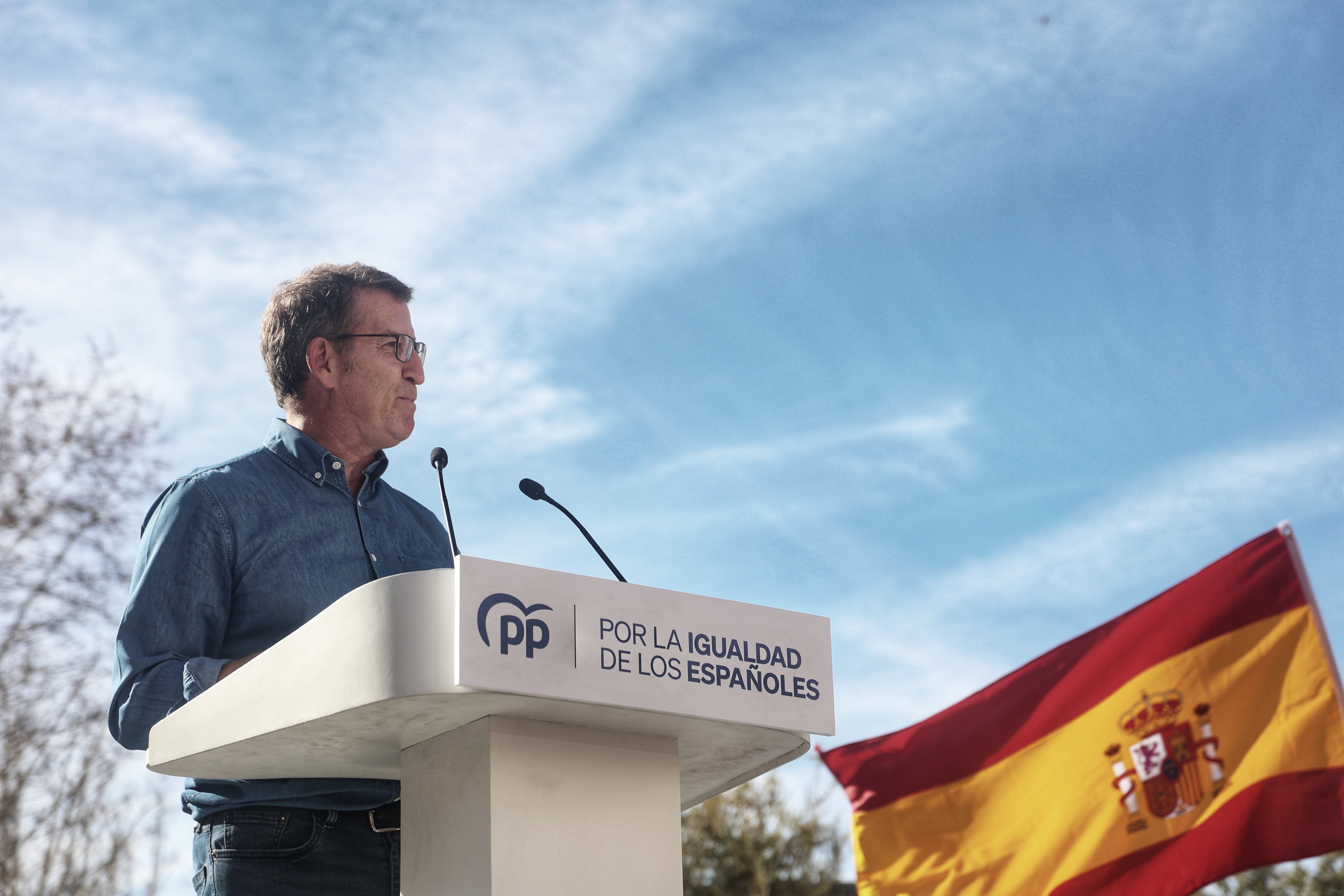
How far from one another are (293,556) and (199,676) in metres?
0.40

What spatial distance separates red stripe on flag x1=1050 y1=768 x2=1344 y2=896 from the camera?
222 inches

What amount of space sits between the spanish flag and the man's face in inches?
186

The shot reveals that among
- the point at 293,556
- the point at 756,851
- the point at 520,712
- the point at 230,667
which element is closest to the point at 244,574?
the point at 293,556

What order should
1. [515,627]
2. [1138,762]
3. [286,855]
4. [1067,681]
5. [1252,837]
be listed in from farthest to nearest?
[1067,681] → [1138,762] → [1252,837] → [286,855] → [515,627]

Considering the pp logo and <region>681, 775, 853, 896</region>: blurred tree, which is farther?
<region>681, 775, 853, 896</region>: blurred tree

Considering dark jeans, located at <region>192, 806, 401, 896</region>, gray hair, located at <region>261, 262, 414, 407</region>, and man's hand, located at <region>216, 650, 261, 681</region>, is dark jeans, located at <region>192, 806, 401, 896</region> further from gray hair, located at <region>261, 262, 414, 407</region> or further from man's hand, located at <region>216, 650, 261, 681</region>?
gray hair, located at <region>261, 262, 414, 407</region>

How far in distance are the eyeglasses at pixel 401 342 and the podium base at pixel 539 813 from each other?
97 centimetres

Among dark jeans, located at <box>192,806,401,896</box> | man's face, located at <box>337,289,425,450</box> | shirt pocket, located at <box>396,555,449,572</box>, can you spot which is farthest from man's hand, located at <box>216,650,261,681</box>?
man's face, located at <box>337,289,425,450</box>

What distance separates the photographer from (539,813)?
5.76 feet

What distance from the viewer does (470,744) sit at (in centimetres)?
177

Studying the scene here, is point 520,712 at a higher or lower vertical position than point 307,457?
lower

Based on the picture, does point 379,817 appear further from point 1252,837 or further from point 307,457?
point 1252,837

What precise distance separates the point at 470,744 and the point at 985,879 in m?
5.77

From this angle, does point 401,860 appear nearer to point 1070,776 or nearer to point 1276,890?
point 1070,776
